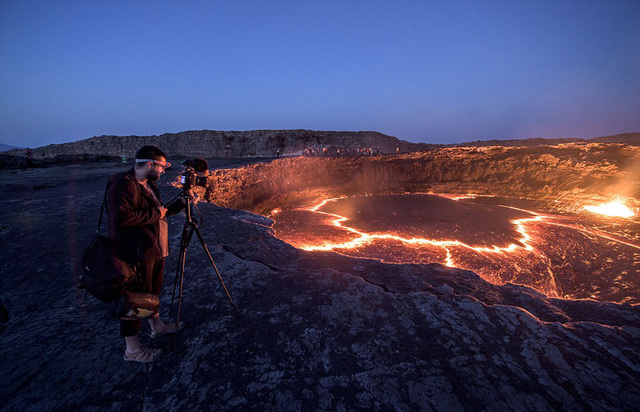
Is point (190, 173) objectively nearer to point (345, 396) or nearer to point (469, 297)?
point (345, 396)

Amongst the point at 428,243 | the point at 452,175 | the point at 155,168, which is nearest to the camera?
the point at 155,168

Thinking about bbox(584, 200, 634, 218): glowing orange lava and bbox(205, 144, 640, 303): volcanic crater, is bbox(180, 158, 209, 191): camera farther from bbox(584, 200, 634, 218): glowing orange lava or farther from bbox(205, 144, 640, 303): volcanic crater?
bbox(584, 200, 634, 218): glowing orange lava

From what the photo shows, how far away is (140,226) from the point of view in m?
2.06

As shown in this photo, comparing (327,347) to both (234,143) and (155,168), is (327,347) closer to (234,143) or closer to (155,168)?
(155,168)

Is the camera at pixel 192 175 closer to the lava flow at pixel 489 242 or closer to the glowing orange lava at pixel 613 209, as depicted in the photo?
the lava flow at pixel 489 242

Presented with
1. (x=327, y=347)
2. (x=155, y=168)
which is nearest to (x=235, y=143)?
(x=155, y=168)

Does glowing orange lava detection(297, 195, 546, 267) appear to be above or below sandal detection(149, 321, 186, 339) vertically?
below

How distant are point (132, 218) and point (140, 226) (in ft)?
0.49

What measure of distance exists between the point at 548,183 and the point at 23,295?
27.1 m

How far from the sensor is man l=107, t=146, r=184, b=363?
192 cm

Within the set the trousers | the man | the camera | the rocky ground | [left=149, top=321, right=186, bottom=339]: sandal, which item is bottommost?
the rocky ground

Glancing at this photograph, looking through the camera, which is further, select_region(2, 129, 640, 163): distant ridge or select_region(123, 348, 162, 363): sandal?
select_region(2, 129, 640, 163): distant ridge

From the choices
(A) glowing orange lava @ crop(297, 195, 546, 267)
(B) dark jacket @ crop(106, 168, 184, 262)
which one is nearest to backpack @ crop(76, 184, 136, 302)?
(B) dark jacket @ crop(106, 168, 184, 262)

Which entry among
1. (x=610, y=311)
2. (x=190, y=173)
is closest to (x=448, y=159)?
(x=610, y=311)
